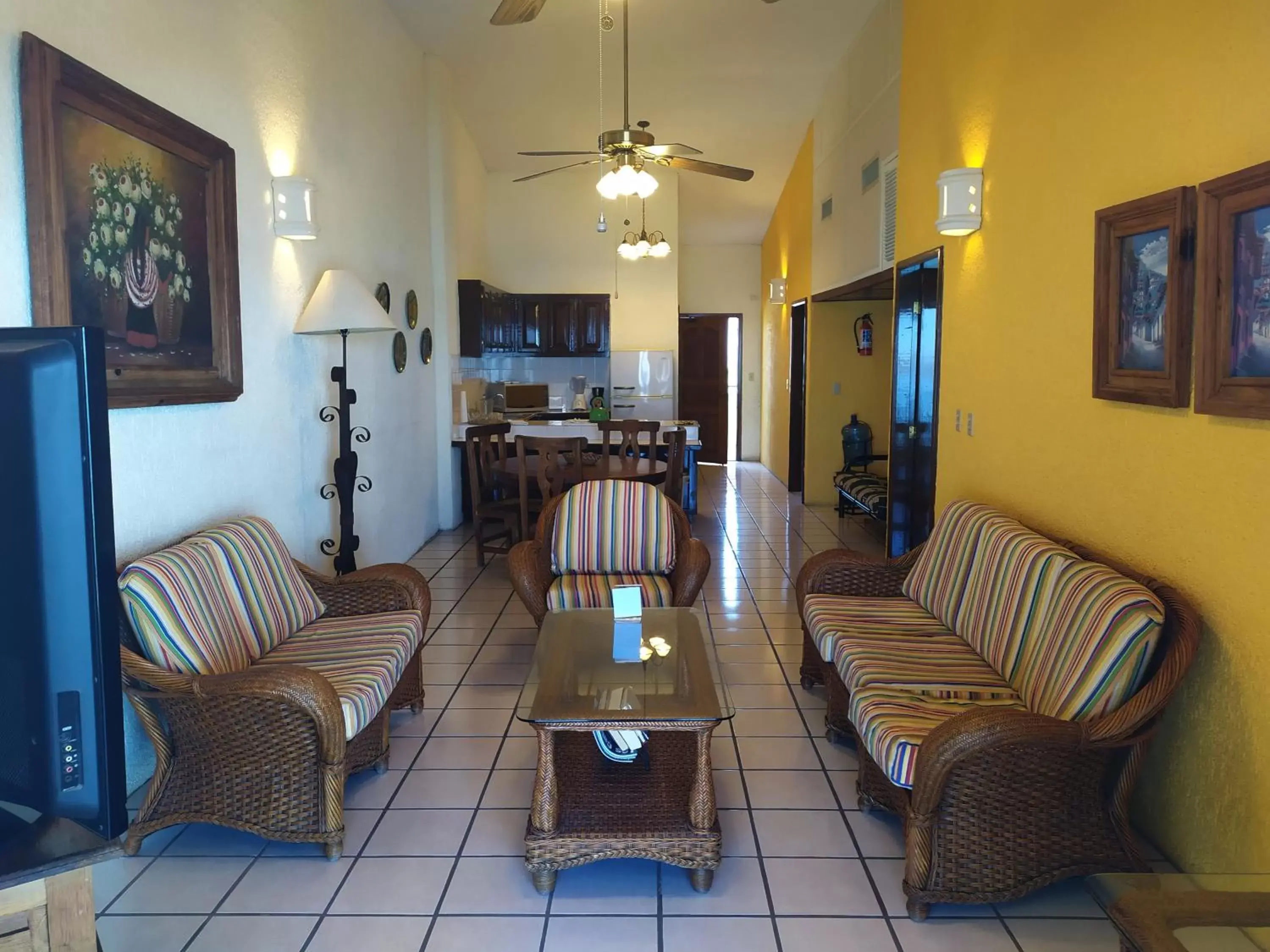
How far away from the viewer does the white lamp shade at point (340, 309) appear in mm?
3988

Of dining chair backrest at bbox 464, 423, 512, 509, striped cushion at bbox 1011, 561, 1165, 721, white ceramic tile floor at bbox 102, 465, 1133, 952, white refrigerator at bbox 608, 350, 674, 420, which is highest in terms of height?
white refrigerator at bbox 608, 350, 674, 420

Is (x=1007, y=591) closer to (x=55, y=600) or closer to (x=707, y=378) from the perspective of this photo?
(x=55, y=600)

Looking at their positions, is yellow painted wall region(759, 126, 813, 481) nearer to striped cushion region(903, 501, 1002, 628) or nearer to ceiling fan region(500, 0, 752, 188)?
ceiling fan region(500, 0, 752, 188)

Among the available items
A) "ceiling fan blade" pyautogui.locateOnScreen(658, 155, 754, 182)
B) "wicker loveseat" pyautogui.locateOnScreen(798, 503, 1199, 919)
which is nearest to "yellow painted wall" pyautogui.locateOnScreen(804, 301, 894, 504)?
"ceiling fan blade" pyautogui.locateOnScreen(658, 155, 754, 182)

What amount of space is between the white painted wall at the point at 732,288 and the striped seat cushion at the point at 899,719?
31.9 feet

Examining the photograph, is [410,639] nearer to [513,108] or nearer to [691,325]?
[513,108]

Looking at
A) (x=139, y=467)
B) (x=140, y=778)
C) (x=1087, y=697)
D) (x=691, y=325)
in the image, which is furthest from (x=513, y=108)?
(x=1087, y=697)

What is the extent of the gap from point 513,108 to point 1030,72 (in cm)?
523

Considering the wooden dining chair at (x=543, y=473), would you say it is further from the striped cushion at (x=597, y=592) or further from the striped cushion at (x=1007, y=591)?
the striped cushion at (x=1007, y=591)

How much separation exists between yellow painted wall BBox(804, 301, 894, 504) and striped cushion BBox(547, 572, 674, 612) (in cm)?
472

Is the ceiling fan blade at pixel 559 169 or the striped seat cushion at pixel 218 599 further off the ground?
the ceiling fan blade at pixel 559 169

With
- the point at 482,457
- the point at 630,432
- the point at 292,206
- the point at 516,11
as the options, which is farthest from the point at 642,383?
the point at 516,11

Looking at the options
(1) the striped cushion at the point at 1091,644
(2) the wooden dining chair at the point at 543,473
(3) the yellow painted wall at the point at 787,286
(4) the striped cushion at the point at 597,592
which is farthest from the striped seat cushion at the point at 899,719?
(3) the yellow painted wall at the point at 787,286

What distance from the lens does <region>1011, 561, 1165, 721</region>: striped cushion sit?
88.4 inches
